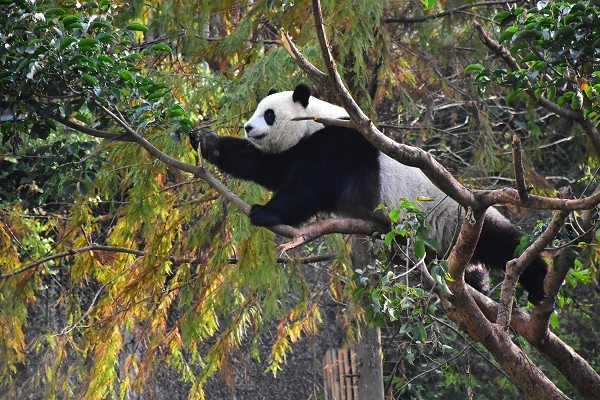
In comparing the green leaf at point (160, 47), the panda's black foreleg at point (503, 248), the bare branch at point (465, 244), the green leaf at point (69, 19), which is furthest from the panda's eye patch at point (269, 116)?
the bare branch at point (465, 244)

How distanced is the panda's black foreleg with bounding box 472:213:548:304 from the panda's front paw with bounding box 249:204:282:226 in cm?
126

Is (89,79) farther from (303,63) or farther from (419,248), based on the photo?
(419,248)

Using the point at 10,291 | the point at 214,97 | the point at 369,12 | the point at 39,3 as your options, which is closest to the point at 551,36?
the point at 369,12

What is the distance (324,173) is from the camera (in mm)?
4898

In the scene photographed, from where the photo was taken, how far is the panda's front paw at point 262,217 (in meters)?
4.39

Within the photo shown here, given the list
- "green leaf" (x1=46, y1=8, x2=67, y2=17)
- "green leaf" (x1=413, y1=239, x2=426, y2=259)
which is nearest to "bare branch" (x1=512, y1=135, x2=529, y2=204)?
"green leaf" (x1=413, y1=239, x2=426, y2=259)

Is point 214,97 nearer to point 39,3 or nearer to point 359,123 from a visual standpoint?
point 39,3

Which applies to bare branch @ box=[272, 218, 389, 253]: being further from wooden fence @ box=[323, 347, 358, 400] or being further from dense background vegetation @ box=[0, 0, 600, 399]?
wooden fence @ box=[323, 347, 358, 400]

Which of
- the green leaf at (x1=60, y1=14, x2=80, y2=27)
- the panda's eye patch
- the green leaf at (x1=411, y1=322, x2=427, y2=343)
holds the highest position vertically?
the green leaf at (x1=60, y1=14, x2=80, y2=27)

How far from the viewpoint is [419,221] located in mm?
3334

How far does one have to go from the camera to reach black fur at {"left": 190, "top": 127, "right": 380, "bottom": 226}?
15.7 ft

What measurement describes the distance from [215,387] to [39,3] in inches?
287

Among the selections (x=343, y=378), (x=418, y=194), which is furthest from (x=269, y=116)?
(x=343, y=378)

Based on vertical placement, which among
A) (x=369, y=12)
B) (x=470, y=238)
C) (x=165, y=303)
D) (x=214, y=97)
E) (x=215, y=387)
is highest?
(x=369, y=12)
